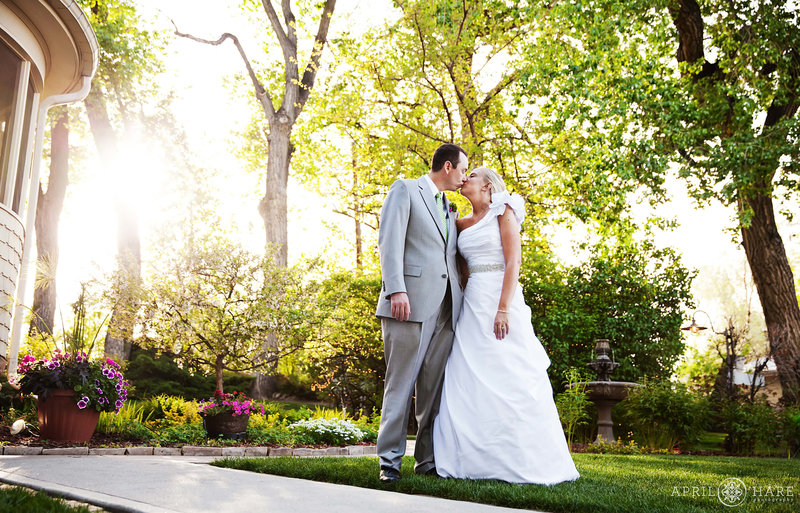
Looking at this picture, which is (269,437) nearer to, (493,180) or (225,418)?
(225,418)

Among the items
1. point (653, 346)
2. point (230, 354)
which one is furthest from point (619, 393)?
point (230, 354)

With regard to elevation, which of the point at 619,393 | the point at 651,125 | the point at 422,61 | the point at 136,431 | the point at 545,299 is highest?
the point at 422,61

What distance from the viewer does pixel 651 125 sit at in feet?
35.9

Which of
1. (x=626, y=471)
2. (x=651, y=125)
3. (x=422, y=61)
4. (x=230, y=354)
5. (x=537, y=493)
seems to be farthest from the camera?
(x=422, y=61)

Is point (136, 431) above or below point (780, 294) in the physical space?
below

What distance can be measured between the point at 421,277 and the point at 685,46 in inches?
411

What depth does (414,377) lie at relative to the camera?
3906mm

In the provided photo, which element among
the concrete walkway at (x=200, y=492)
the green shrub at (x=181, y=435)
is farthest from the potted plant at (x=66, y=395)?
the concrete walkway at (x=200, y=492)

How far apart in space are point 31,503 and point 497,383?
2.50 meters

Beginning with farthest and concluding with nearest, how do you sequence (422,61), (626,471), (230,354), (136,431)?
(422,61) → (230,354) → (136,431) → (626,471)

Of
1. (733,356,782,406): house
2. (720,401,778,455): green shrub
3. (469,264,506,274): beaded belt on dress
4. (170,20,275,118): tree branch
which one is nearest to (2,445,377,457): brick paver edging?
(469,264,506,274): beaded belt on dress

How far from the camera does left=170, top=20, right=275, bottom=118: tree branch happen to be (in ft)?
55.2

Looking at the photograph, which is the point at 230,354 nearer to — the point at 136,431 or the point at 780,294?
the point at 136,431

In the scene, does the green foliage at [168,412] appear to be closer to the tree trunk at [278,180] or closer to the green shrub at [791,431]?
the tree trunk at [278,180]
